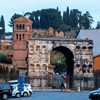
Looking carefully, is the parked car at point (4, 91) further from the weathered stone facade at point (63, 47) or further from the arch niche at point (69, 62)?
the arch niche at point (69, 62)

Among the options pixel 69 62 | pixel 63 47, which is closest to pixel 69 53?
pixel 63 47

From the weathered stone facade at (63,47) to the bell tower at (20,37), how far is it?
2734 inches

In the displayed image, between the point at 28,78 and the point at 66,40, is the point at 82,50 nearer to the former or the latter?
the point at 66,40

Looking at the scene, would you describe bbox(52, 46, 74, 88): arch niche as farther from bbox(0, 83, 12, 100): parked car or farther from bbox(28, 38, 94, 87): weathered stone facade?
bbox(0, 83, 12, 100): parked car

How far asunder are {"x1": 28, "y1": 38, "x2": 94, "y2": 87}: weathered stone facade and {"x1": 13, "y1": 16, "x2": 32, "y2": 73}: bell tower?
69.5 m

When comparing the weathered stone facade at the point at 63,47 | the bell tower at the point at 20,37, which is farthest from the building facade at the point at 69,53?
the bell tower at the point at 20,37

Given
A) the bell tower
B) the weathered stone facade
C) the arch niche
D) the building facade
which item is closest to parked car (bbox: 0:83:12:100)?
the building facade

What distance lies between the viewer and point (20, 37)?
Result: 6344 inches

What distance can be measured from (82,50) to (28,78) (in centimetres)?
967

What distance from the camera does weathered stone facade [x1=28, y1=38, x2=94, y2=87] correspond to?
8219cm

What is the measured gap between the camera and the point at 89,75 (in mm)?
82562

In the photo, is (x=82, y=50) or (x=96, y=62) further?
(x=96, y=62)

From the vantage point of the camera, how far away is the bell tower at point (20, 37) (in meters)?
154

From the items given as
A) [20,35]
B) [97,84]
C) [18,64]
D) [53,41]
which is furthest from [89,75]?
[20,35]
